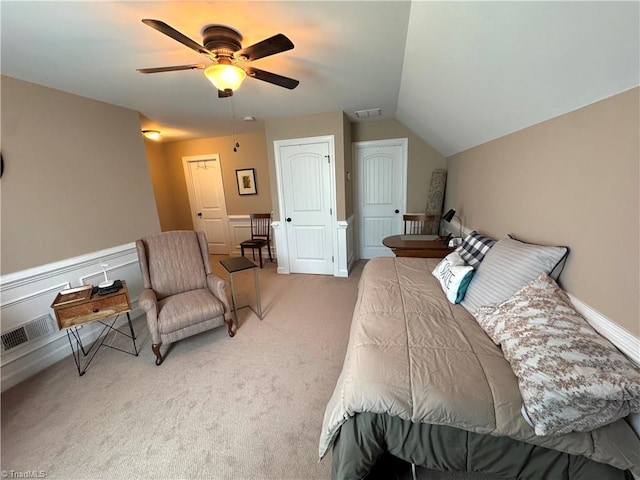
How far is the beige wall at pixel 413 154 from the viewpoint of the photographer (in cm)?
404

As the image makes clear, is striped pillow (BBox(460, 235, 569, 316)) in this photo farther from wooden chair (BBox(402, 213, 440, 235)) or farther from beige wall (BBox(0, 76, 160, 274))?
Result: beige wall (BBox(0, 76, 160, 274))

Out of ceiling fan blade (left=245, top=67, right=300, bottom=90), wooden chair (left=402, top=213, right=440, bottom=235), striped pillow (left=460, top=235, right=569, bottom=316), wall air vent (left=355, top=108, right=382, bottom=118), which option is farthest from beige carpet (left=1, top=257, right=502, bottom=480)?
wall air vent (left=355, top=108, right=382, bottom=118)

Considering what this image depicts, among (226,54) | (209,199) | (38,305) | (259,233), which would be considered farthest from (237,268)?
(209,199)

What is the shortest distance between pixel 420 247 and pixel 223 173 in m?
4.07

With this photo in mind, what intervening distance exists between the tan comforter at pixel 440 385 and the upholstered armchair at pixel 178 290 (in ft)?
4.96

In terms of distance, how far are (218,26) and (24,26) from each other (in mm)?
→ 1114

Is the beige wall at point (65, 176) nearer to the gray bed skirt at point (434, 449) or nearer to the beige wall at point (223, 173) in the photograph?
the beige wall at point (223, 173)

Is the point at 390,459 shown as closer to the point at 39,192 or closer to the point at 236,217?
the point at 39,192

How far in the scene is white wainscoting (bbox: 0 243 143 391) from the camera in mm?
2020

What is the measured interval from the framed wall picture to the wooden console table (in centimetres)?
304

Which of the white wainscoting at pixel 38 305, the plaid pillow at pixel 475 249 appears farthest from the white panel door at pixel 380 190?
the white wainscoting at pixel 38 305

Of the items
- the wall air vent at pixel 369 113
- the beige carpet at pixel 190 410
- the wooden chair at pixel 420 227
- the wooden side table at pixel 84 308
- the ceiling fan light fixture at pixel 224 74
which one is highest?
the wall air vent at pixel 369 113

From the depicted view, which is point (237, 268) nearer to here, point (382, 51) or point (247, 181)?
point (382, 51)

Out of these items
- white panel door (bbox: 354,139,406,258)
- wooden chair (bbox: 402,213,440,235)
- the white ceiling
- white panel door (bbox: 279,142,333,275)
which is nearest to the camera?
the white ceiling
